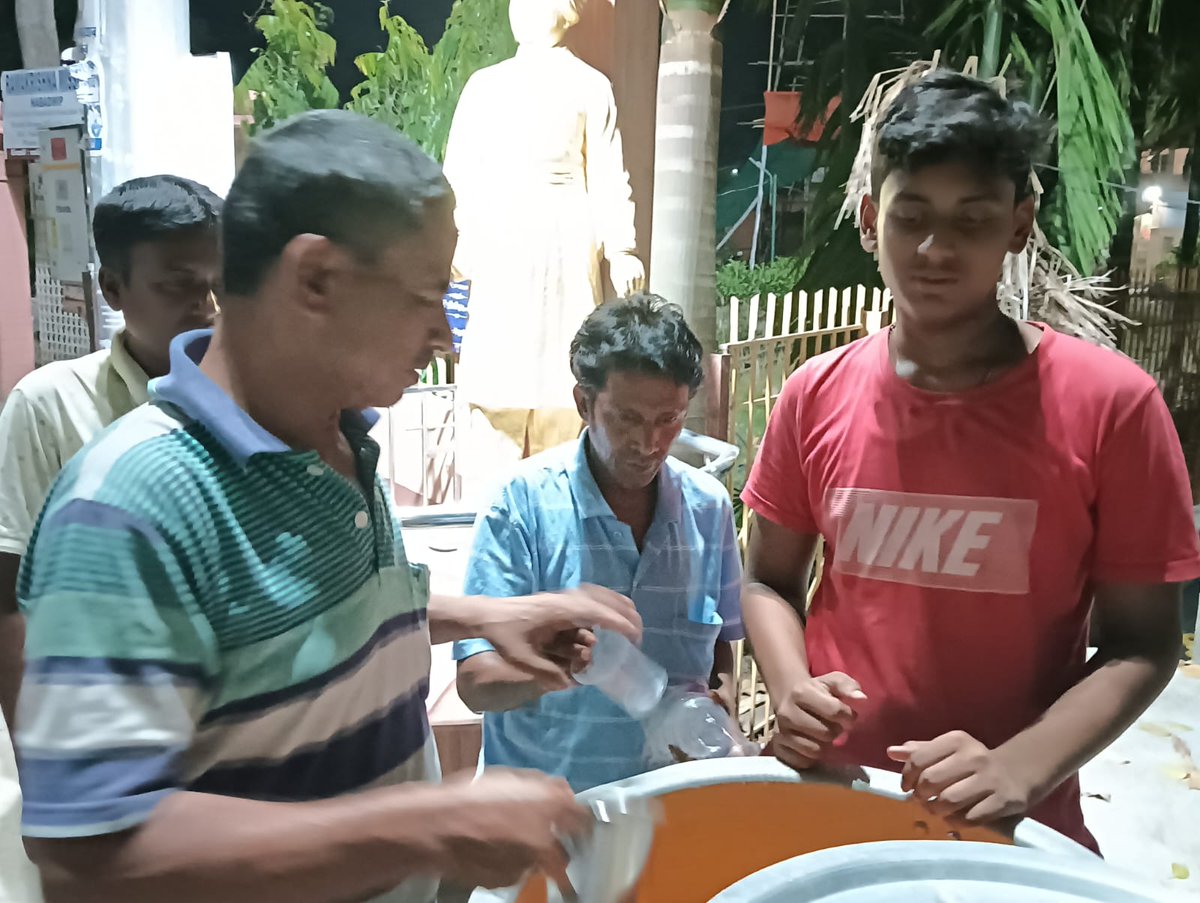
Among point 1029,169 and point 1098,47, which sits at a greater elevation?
point 1098,47

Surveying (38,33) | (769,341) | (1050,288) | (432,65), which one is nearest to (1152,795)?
(1050,288)

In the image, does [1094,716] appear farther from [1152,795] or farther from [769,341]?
[769,341]

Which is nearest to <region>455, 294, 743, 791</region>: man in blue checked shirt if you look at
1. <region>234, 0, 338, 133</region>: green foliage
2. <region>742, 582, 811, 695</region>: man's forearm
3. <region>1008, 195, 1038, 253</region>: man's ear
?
<region>742, 582, 811, 695</region>: man's forearm

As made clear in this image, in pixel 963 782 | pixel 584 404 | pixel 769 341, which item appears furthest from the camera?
pixel 769 341

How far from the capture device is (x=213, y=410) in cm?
45

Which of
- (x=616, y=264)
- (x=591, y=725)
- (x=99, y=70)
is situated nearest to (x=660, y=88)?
(x=616, y=264)

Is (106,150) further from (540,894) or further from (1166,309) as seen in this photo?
(1166,309)

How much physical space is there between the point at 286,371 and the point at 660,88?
4.85 feet

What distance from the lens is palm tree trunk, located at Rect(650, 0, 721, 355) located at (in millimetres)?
1768

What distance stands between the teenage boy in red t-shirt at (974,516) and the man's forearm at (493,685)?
0.21 metres

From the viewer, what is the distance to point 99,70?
1.24m

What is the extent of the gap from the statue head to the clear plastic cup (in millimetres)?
1468

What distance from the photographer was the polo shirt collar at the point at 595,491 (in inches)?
37.7

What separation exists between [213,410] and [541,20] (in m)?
1.74
